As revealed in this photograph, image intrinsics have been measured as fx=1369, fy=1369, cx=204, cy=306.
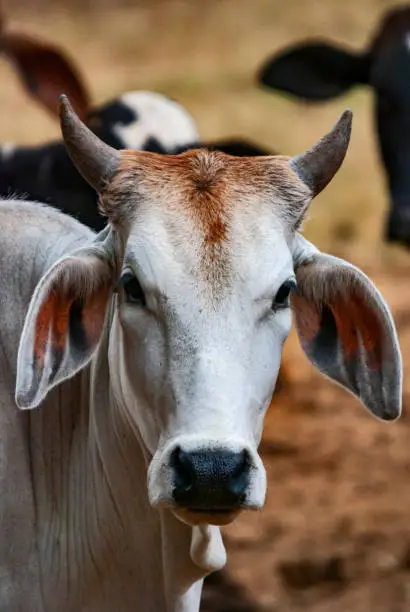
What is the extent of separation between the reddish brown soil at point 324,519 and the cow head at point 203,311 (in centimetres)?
265

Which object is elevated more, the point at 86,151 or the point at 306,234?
the point at 86,151

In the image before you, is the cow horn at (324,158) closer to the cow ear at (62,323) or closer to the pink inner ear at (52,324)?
the cow ear at (62,323)

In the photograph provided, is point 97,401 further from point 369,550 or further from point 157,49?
point 157,49

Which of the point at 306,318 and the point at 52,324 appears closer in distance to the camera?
the point at 52,324

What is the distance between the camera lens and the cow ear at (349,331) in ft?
12.1

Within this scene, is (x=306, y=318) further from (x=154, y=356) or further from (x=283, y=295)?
(x=154, y=356)

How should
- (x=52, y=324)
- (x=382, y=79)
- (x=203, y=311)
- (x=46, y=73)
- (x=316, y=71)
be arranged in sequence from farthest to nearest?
(x=316, y=71) → (x=382, y=79) → (x=46, y=73) → (x=52, y=324) → (x=203, y=311)

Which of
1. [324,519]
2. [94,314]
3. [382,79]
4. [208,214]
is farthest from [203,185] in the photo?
[382,79]

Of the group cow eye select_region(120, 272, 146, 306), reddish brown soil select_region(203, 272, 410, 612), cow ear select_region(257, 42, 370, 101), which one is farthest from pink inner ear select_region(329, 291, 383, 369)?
cow ear select_region(257, 42, 370, 101)

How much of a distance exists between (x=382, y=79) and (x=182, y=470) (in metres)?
6.66

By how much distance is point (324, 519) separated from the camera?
715 cm

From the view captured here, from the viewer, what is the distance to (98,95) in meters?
15.7

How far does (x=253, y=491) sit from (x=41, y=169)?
15.8 feet

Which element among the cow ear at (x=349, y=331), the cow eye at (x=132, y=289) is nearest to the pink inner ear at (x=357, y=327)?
the cow ear at (x=349, y=331)
